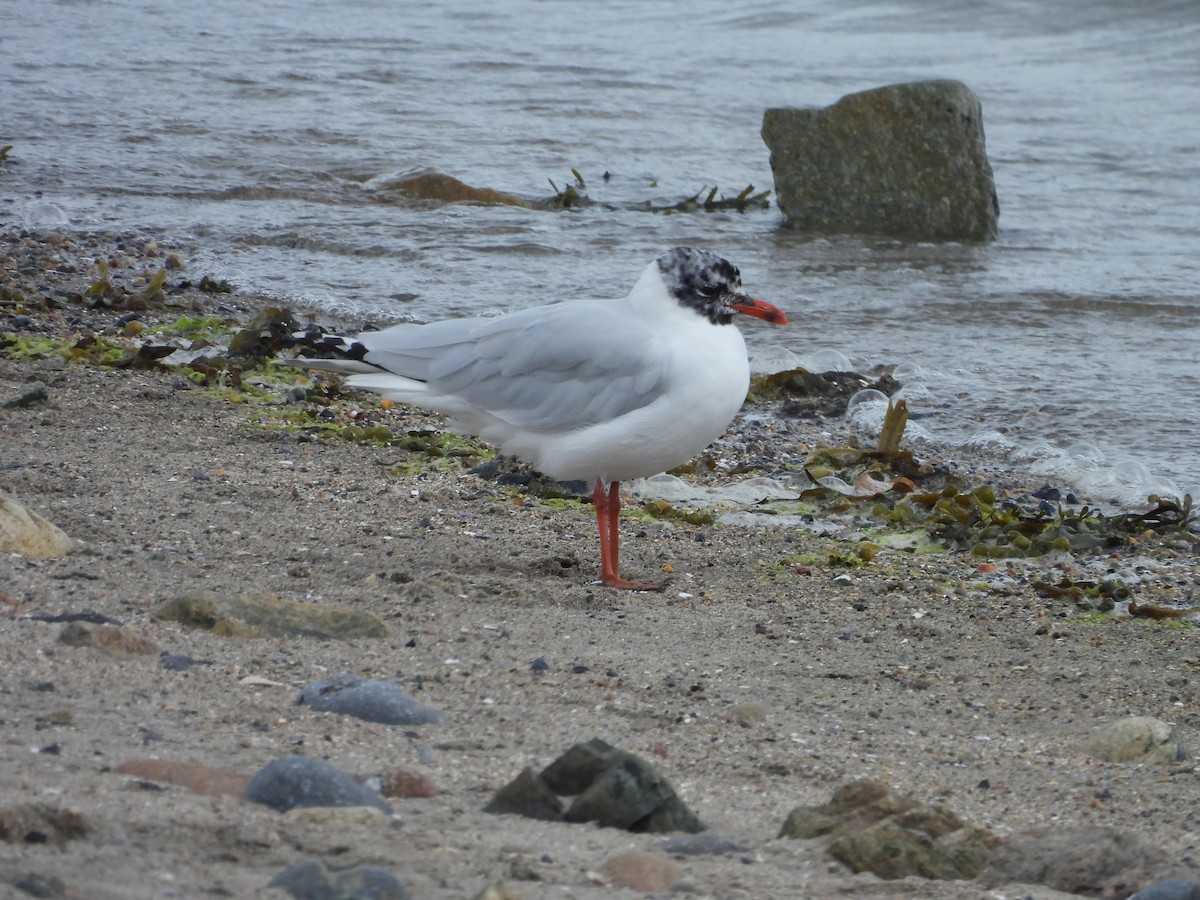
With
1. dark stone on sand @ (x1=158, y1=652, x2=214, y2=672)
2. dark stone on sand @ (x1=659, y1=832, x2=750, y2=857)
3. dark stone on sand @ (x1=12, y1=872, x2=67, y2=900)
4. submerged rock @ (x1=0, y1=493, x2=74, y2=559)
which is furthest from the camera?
submerged rock @ (x1=0, y1=493, x2=74, y2=559)

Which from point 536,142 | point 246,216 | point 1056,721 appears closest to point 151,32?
point 536,142

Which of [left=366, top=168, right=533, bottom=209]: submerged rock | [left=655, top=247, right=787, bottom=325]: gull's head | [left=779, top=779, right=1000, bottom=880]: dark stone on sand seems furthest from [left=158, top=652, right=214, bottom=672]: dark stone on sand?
[left=366, top=168, right=533, bottom=209]: submerged rock

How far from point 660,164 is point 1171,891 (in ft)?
37.2

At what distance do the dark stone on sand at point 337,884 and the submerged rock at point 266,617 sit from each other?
1429mm

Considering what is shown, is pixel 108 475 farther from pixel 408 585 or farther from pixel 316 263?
pixel 316 263

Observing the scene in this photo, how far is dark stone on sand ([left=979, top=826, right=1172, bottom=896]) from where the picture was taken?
8.52 feet

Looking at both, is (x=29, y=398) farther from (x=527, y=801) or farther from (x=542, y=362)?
(x=527, y=801)

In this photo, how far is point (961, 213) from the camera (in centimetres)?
1138

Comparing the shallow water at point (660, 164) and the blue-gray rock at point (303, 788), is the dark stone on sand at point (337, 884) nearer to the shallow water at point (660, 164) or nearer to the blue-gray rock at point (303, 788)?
the blue-gray rock at point (303, 788)

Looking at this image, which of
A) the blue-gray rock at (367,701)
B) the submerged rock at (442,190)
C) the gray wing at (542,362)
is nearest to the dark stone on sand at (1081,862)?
the blue-gray rock at (367,701)

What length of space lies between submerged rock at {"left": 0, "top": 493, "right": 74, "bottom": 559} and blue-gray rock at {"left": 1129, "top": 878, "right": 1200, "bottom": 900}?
2.71 meters

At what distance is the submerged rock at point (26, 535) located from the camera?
152 inches

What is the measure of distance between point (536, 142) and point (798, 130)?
307 cm

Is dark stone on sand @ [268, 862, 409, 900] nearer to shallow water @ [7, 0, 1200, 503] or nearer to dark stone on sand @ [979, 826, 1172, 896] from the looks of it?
dark stone on sand @ [979, 826, 1172, 896]
